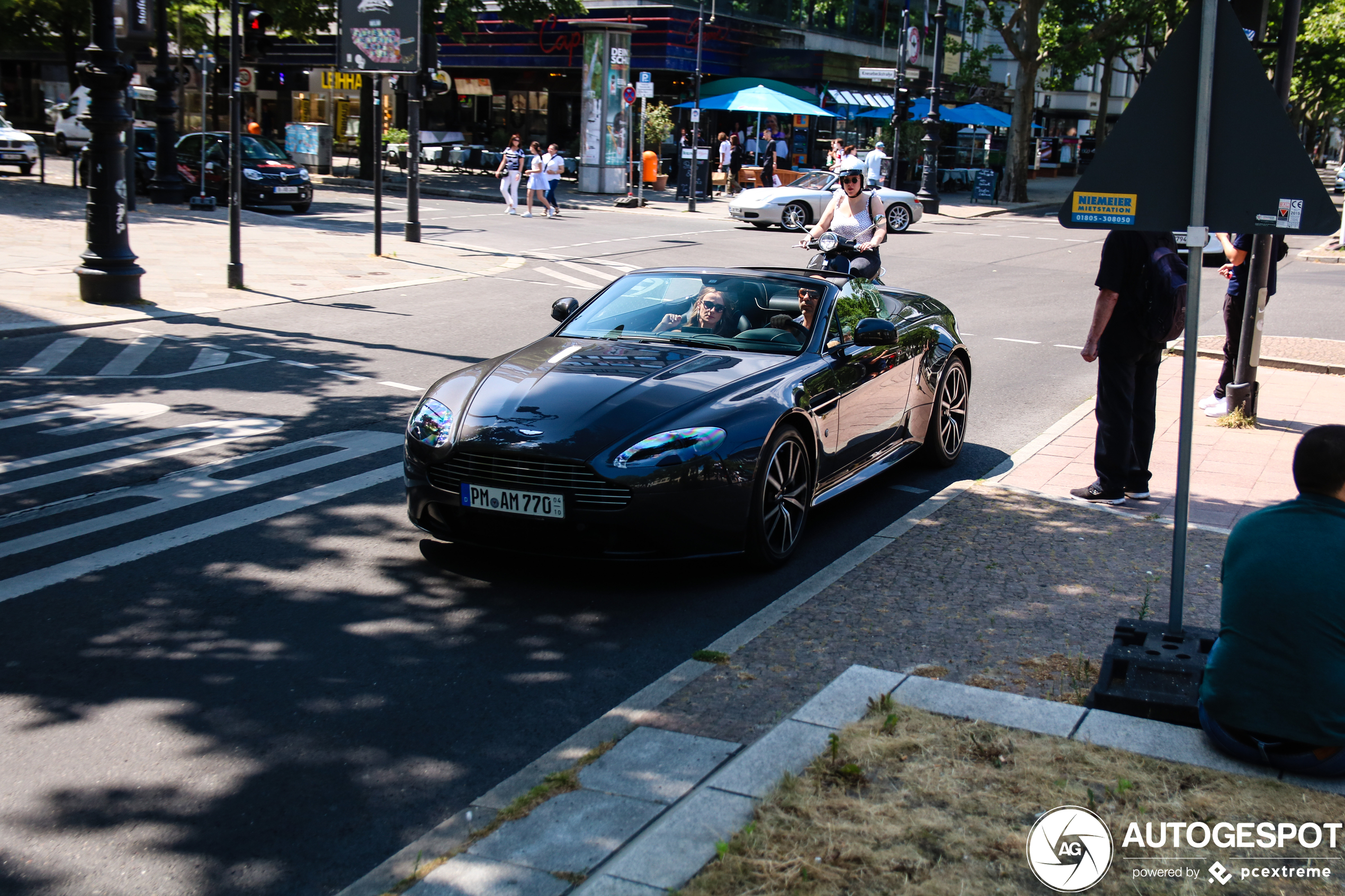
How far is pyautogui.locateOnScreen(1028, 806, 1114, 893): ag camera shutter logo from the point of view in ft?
10.4

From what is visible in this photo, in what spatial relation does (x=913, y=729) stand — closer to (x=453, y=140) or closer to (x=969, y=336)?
(x=969, y=336)

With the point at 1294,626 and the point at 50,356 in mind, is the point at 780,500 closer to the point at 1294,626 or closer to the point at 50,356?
the point at 1294,626

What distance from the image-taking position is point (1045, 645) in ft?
16.8

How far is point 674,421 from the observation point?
5867mm

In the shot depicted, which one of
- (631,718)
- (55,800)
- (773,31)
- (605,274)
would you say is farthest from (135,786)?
(773,31)

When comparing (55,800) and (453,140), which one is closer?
(55,800)

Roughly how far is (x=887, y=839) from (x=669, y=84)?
46.6m

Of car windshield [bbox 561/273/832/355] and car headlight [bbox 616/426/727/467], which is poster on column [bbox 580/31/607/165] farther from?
car headlight [bbox 616/426/727/467]

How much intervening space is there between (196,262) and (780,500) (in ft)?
47.6

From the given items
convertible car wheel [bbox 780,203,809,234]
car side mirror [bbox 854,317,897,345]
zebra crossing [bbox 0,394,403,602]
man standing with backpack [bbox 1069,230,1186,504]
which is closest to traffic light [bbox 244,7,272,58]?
Result: zebra crossing [bbox 0,394,403,602]


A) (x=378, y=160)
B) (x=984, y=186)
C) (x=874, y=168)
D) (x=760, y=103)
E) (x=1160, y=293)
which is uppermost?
(x=760, y=103)

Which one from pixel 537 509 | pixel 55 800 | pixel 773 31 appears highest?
pixel 773 31

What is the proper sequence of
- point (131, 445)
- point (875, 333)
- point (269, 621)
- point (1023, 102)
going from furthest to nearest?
point (1023, 102), point (131, 445), point (875, 333), point (269, 621)

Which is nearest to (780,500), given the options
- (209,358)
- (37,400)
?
(37,400)
